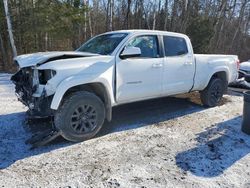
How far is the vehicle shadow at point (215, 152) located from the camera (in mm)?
3764

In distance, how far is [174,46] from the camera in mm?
5863

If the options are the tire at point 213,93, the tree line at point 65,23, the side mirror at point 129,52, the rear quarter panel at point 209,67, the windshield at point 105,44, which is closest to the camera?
the side mirror at point 129,52

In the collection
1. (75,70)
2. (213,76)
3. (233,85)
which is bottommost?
(233,85)

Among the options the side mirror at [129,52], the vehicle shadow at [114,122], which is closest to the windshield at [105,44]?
the side mirror at [129,52]

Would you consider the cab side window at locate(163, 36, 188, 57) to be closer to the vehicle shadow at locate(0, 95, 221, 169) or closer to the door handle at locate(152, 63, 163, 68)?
the door handle at locate(152, 63, 163, 68)

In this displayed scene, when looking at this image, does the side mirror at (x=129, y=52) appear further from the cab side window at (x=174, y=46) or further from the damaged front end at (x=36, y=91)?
the damaged front end at (x=36, y=91)

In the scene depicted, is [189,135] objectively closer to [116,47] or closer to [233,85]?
[116,47]

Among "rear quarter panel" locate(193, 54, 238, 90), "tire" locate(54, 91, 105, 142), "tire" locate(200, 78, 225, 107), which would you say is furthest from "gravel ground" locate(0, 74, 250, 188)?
"rear quarter panel" locate(193, 54, 238, 90)

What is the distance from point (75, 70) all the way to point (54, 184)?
5.79ft

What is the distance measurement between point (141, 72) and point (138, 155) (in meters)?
1.67

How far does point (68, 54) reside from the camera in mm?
4430

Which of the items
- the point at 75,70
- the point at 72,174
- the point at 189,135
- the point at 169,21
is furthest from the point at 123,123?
the point at 169,21

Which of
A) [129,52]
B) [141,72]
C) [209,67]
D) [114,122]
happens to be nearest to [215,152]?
[141,72]

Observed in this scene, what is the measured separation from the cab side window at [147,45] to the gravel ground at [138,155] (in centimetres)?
144
